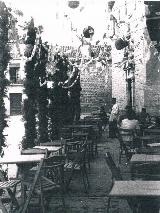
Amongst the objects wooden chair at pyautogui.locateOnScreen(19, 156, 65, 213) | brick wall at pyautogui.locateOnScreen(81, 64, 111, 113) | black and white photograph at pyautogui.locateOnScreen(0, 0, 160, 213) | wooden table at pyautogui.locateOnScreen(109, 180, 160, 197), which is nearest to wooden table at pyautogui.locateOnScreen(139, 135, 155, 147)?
black and white photograph at pyautogui.locateOnScreen(0, 0, 160, 213)

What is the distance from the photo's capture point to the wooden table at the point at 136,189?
16.1 feet

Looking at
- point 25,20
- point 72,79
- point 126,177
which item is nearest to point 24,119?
point 25,20

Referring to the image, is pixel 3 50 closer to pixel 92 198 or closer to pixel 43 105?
pixel 92 198

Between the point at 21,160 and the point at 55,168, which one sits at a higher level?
the point at 21,160

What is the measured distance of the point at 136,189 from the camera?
515 centimetres

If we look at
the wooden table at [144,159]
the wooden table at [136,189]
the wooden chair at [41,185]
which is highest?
the wooden table at [136,189]

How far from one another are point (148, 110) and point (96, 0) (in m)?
15.7

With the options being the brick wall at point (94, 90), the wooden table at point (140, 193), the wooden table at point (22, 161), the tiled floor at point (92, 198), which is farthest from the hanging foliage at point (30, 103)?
the brick wall at point (94, 90)

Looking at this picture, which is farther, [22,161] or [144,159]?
[22,161]

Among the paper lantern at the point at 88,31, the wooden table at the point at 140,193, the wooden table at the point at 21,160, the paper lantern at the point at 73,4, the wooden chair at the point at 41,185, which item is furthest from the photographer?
the paper lantern at the point at 88,31

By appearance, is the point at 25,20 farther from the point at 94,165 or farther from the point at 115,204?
the point at 115,204

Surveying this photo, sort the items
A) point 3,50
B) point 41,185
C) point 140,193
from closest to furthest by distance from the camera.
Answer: point 140,193 → point 41,185 → point 3,50

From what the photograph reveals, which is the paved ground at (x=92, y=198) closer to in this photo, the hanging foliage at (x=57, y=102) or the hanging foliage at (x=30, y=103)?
the hanging foliage at (x=30, y=103)

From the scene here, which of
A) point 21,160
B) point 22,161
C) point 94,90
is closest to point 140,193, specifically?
point 22,161
